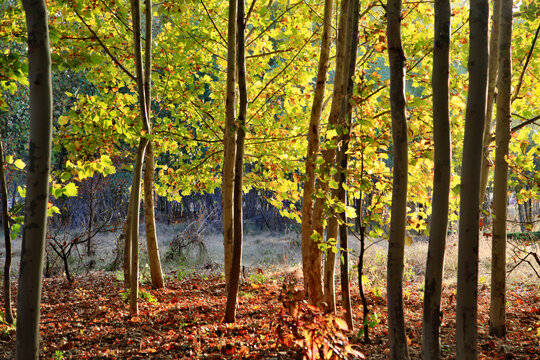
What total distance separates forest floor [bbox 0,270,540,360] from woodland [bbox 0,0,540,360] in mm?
34

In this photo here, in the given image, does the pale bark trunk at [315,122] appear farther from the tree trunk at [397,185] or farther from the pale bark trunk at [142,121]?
the tree trunk at [397,185]

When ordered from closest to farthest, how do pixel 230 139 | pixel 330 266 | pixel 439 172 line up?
1. pixel 439 172
2. pixel 330 266
3. pixel 230 139

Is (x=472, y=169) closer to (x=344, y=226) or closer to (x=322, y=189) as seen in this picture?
(x=344, y=226)

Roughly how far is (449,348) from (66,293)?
21.4 ft

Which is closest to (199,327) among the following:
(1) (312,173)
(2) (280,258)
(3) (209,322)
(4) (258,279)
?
(3) (209,322)

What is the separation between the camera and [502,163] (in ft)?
14.0

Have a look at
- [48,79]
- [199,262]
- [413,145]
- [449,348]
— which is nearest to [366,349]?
[449,348]

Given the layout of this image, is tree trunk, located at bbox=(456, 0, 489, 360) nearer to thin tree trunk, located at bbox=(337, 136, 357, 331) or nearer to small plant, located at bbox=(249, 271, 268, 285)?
thin tree trunk, located at bbox=(337, 136, 357, 331)

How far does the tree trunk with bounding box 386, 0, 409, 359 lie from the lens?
8.18 ft

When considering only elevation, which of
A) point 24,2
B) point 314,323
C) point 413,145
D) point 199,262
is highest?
point 24,2

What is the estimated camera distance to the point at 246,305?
6.46 m

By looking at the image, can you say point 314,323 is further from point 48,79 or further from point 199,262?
point 199,262

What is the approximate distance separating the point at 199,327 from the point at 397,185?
336 cm

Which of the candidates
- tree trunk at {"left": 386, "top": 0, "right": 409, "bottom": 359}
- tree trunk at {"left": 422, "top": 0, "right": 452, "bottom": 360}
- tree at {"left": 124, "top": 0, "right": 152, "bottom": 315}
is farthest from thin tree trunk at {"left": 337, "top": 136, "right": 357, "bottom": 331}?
tree at {"left": 124, "top": 0, "right": 152, "bottom": 315}
